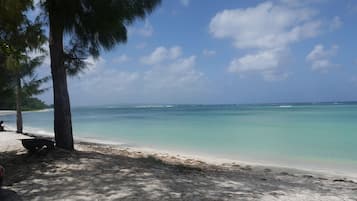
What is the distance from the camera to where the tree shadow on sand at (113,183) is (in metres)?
5.60

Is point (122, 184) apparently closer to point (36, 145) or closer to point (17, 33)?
point (36, 145)

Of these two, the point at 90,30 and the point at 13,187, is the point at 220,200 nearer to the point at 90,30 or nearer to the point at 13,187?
the point at 13,187

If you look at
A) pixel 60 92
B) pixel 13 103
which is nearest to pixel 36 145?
pixel 60 92

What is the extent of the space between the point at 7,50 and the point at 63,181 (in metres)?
2.98

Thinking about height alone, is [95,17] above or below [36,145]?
above

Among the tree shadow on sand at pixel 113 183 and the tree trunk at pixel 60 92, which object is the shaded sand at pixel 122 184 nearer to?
the tree shadow on sand at pixel 113 183

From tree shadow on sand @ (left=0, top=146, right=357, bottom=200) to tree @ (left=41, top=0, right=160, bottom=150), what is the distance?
1.35m

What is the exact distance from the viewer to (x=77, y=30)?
8.98 meters

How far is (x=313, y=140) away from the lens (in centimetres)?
2002

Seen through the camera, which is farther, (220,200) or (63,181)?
(63,181)

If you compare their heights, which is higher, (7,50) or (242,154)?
(7,50)

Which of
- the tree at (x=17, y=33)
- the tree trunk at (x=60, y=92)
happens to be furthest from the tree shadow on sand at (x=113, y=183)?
the tree at (x=17, y=33)

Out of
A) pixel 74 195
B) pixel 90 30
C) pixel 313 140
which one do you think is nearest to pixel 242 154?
pixel 313 140

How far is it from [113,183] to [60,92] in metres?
3.80
